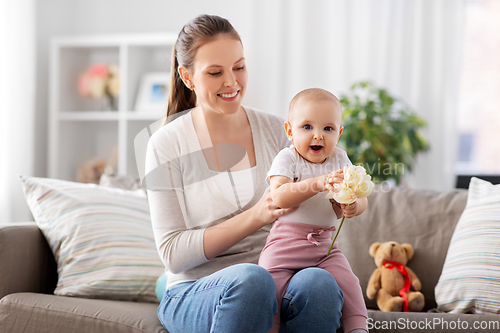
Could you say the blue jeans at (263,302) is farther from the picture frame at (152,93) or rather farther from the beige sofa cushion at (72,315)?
the picture frame at (152,93)

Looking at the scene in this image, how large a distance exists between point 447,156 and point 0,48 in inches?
108

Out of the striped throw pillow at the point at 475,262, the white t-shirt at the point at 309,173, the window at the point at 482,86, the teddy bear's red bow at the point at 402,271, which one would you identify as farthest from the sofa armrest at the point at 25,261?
the window at the point at 482,86

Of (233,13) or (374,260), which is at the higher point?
(233,13)

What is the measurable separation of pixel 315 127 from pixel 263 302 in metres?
0.40

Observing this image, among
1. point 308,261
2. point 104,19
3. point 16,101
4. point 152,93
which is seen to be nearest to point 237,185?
point 308,261

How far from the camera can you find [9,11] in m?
3.07

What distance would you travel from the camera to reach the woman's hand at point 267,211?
1220mm

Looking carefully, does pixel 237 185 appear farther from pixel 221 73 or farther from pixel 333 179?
pixel 333 179

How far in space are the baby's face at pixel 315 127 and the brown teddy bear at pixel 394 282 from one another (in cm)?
65

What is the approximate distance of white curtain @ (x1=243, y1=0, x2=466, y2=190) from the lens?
3.19m

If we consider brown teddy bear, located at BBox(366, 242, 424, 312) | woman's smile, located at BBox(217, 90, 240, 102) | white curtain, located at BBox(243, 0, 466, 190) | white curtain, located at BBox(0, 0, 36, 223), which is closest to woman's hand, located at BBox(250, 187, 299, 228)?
woman's smile, located at BBox(217, 90, 240, 102)

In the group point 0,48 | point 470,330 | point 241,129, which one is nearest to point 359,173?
point 241,129

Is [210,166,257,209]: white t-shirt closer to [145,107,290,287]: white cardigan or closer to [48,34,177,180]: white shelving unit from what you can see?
[145,107,290,287]: white cardigan

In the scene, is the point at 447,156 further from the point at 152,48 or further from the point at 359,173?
the point at 359,173
